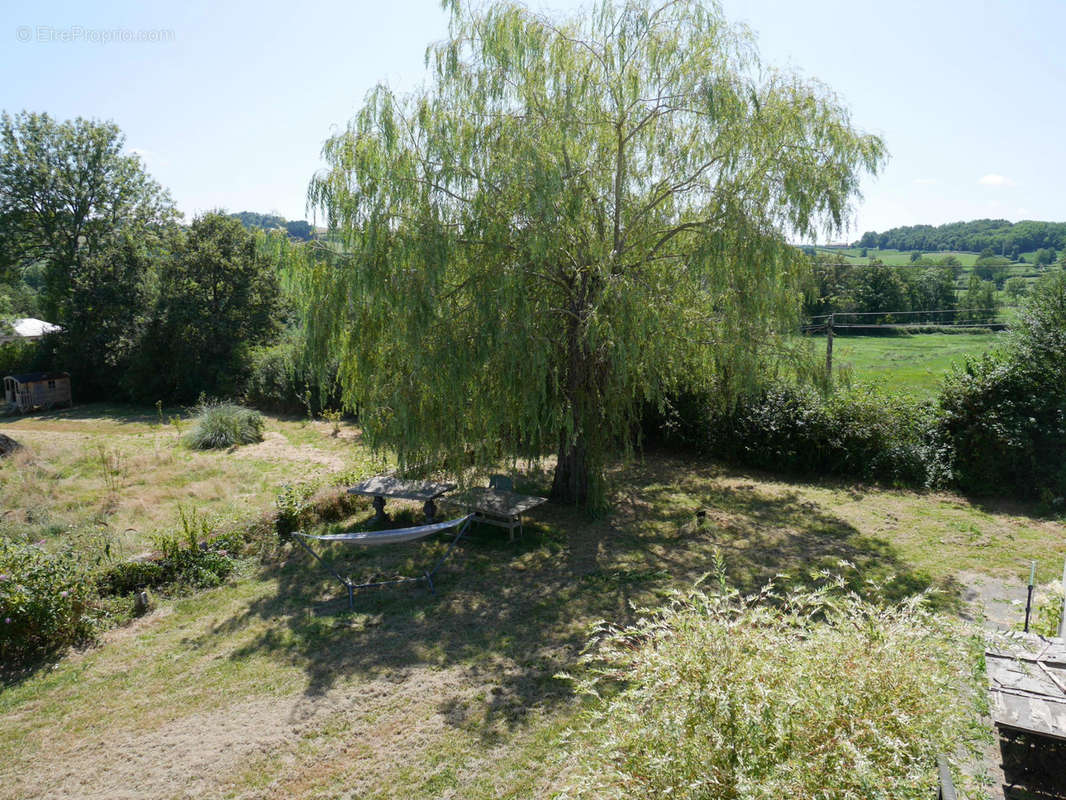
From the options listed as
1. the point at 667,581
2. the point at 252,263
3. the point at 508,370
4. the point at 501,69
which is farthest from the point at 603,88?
the point at 252,263

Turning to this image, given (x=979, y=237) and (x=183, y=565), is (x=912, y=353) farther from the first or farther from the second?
(x=183, y=565)

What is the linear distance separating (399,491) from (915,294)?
83.6ft

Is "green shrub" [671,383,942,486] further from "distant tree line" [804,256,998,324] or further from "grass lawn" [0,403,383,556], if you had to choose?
"distant tree line" [804,256,998,324]

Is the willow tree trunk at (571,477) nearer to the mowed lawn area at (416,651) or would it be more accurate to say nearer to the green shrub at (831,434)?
the mowed lawn area at (416,651)

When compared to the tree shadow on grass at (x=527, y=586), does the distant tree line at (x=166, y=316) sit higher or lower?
higher

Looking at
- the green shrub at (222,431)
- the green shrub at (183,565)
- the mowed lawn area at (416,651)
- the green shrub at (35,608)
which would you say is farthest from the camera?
the green shrub at (222,431)

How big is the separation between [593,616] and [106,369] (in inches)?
853

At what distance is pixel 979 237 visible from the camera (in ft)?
99.2

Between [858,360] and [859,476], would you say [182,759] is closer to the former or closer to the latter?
[859,476]

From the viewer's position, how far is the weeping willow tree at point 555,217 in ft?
23.2

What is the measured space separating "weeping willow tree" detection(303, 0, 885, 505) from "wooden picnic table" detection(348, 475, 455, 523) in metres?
0.56

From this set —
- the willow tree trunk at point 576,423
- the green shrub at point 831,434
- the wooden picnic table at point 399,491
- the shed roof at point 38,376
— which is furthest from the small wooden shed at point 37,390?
the green shrub at point 831,434

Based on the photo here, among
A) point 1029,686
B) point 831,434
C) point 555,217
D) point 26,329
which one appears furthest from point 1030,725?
point 26,329

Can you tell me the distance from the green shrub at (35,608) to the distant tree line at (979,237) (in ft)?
93.2
